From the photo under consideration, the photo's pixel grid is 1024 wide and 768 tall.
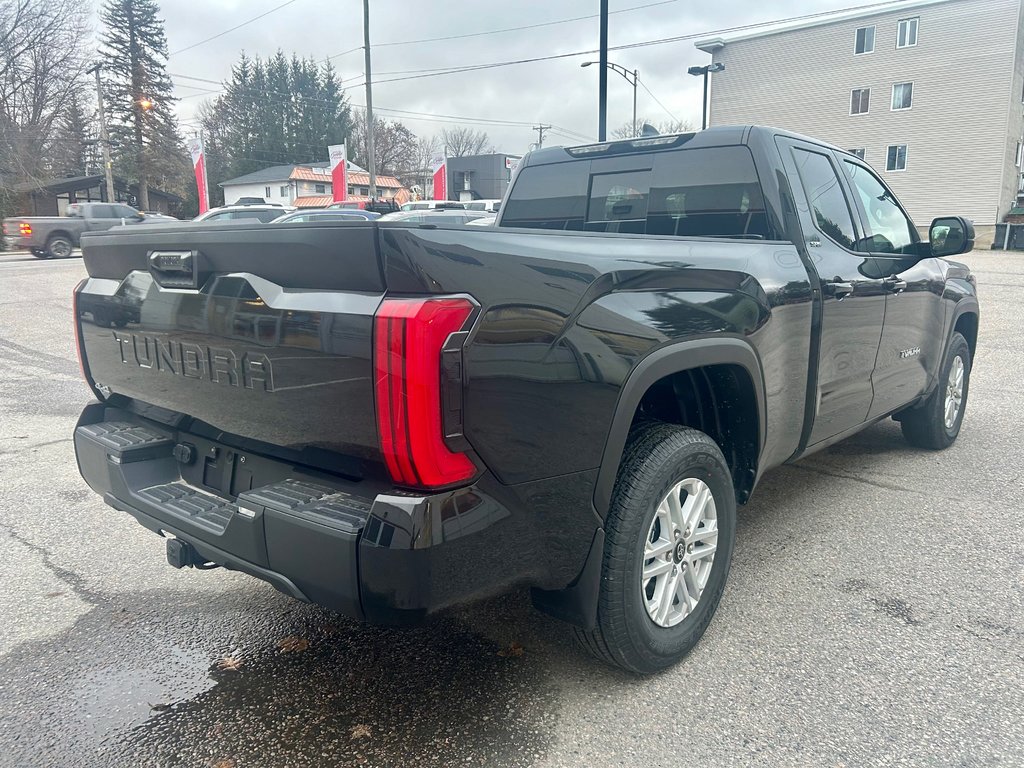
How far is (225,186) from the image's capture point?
Result: 233 ft

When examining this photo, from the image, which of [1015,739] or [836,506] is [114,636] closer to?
[1015,739]

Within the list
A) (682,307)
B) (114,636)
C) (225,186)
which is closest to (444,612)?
(682,307)

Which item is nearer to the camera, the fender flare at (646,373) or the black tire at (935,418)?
the fender flare at (646,373)

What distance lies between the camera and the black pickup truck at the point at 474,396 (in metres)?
1.88

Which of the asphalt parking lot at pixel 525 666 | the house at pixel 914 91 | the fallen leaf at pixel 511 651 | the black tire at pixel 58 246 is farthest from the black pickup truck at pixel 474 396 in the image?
the house at pixel 914 91

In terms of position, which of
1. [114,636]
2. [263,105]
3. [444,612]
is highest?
[263,105]

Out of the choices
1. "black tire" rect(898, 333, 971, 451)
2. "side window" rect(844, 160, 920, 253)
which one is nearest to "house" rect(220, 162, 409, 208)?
"black tire" rect(898, 333, 971, 451)

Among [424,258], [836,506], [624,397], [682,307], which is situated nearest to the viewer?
[424,258]

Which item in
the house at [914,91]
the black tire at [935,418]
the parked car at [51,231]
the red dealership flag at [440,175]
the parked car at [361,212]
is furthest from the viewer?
the house at [914,91]

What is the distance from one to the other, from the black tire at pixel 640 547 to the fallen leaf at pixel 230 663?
4.02 ft

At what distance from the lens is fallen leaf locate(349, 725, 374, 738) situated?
7.68ft

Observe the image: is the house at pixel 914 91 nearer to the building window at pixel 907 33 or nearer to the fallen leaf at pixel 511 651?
the building window at pixel 907 33

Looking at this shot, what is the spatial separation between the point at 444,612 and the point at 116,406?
171 centimetres

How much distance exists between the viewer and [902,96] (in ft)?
125
